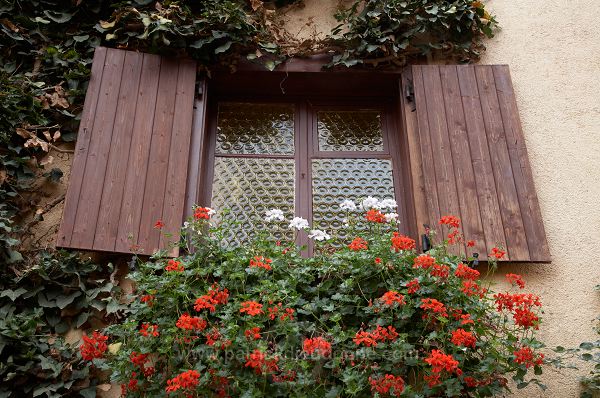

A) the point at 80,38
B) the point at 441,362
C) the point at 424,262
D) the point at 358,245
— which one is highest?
the point at 80,38

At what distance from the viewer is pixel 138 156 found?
11.9 ft

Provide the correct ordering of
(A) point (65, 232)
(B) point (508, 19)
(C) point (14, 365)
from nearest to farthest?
(C) point (14, 365), (A) point (65, 232), (B) point (508, 19)

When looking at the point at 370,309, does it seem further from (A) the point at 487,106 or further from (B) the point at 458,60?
(B) the point at 458,60

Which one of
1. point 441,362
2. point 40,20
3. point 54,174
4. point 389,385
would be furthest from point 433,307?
point 40,20

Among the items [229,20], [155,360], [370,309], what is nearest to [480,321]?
[370,309]

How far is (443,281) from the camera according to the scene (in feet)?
9.15

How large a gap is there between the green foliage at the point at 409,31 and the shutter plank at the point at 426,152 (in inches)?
9.4

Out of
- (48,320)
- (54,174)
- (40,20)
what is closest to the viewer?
(48,320)

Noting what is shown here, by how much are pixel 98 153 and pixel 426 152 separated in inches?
79.4

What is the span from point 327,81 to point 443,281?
1985 millimetres

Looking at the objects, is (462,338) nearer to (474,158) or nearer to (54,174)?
(474,158)

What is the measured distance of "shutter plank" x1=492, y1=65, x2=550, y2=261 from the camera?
133 inches

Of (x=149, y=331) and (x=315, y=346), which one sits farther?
(x=149, y=331)

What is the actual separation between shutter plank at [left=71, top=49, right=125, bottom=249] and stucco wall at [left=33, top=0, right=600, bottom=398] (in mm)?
358
